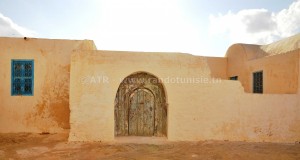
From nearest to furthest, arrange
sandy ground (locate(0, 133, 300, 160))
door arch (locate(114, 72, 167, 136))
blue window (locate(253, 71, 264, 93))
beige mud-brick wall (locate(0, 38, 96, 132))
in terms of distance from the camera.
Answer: sandy ground (locate(0, 133, 300, 160)) → door arch (locate(114, 72, 167, 136)) → beige mud-brick wall (locate(0, 38, 96, 132)) → blue window (locate(253, 71, 264, 93))

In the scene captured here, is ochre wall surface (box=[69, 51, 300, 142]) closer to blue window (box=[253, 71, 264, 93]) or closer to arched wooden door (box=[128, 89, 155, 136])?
arched wooden door (box=[128, 89, 155, 136])

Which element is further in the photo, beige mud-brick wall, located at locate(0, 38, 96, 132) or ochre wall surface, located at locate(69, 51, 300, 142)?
beige mud-brick wall, located at locate(0, 38, 96, 132)

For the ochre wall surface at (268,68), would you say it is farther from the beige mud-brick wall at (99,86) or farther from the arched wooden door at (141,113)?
the arched wooden door at (141,113)

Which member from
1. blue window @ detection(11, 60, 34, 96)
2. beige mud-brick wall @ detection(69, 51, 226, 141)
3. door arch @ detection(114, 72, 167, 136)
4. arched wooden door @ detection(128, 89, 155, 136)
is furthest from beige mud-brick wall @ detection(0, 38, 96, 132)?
arched wooden door @ detection(128, 89, 155, 136)

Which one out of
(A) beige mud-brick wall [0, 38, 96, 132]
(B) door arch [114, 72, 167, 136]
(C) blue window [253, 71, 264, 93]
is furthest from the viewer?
(C) blue window [253, 71, 264, 93]

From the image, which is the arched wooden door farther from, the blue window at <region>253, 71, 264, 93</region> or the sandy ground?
the blue window at <region>253, 71, 264, 93</region>

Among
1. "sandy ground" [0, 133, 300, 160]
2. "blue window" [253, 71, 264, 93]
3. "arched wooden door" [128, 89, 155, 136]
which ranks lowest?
"sandy ground" [0, 133, 300, 160]

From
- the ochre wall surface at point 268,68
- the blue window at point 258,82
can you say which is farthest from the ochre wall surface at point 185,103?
the blue window at point 258,82

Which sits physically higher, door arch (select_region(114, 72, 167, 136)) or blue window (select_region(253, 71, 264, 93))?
blue window (select_region(253, 71, 264, 93))

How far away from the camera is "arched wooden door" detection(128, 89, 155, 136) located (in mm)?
7234

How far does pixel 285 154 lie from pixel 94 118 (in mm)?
5293

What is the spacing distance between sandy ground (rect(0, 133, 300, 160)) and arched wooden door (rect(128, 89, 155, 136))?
55 centimetres

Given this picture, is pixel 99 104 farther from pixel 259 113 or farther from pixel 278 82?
pixel 278 82

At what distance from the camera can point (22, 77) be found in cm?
782
